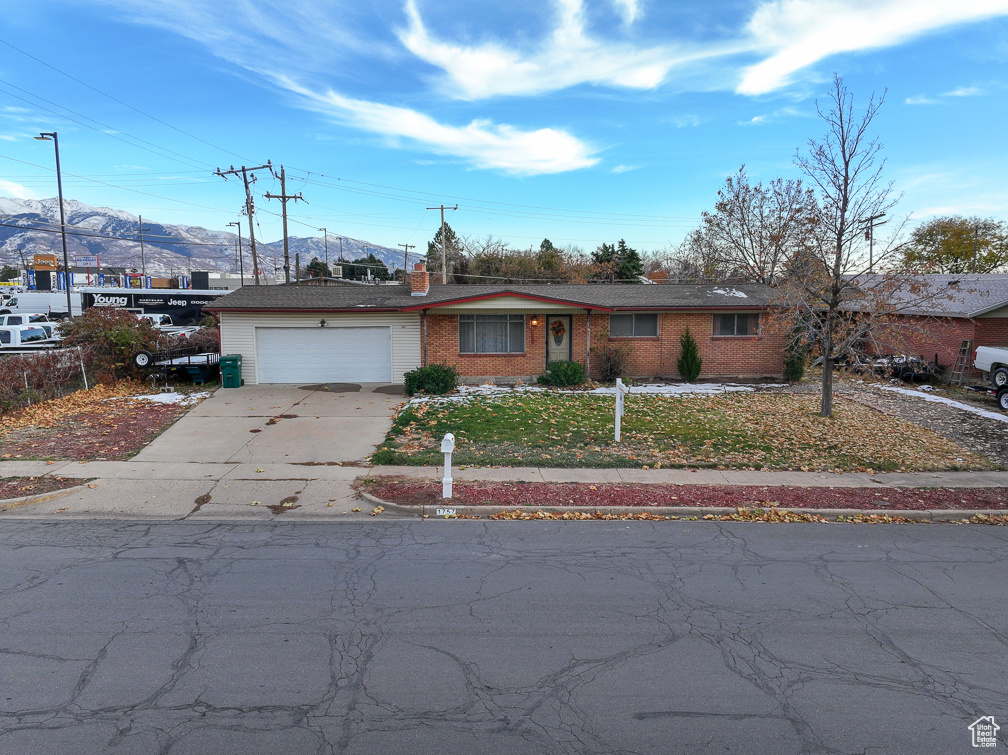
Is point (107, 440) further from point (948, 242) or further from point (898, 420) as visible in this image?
point (948, 242)

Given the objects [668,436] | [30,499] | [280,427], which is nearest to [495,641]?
[30,499]

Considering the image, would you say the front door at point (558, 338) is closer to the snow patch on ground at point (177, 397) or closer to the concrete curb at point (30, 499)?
the snow patch on ground at point (177, 397)

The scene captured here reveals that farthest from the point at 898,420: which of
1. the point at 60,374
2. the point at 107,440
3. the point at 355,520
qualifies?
the point at 60,374

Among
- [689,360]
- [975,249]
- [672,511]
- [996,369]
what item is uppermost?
[975,249]

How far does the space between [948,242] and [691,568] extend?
58555 millimetres

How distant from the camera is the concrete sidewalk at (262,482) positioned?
8750 millimetres

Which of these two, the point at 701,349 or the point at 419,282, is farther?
the point at 419,282

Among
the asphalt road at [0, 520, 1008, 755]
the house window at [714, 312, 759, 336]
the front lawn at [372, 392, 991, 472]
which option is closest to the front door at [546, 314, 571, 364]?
the front lawn at [372, 392, 991, 472]

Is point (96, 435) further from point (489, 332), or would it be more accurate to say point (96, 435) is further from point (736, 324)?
point (736, 324)

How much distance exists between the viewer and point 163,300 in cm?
4794

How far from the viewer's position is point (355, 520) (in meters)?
8.51

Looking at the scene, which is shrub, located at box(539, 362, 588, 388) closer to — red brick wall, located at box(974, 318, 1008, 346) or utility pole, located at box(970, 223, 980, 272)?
red brick wall, located at box(974, 318, 1008, 346)

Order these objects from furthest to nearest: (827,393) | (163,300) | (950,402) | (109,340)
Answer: (163,300) → (109,340) → (950,402) → (827,393)

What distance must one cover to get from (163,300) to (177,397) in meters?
35.9
